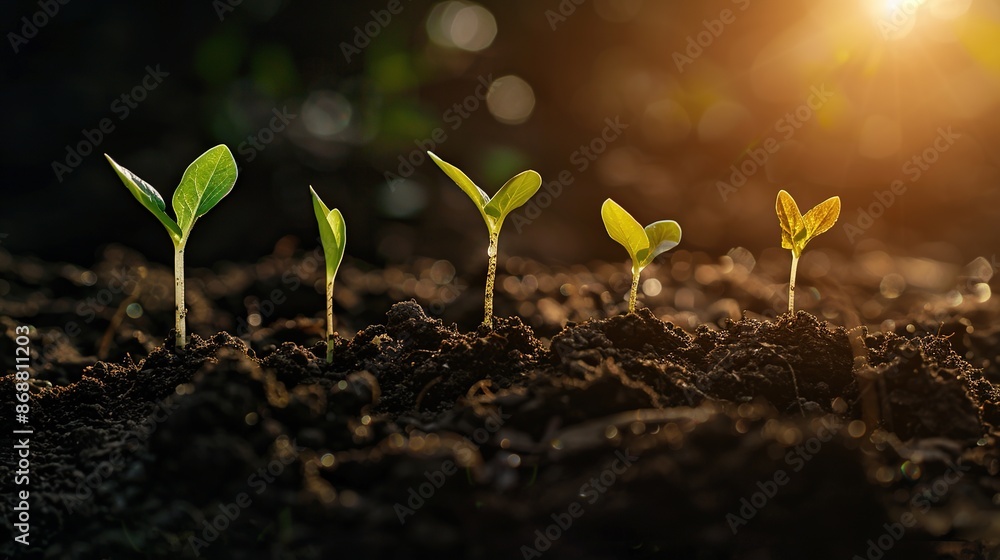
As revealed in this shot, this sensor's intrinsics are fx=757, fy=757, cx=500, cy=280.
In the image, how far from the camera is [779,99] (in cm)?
446

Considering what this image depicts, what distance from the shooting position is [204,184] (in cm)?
165

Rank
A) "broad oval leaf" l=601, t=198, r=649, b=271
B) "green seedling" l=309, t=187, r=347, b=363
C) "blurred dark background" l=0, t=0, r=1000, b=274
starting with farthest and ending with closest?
1. "blurred dark background" l=0, t=0, r=1000, b=274
2. "broad oval leaf" l=601, t=198, r=649, b=271
3. "green seedling" l=309, t=187, r=347, b=363

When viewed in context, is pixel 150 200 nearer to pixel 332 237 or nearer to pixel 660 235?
pixel 332 237

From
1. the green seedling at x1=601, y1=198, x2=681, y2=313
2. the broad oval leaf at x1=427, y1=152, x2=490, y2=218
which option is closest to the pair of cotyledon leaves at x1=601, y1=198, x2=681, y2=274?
the green seedling at x1=601, y1=198, x2=681, y2=313

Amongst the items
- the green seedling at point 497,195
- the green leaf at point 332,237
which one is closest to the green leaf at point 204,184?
the green leaf at point 332,237

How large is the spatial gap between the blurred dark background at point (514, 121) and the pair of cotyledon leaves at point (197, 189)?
1.94m

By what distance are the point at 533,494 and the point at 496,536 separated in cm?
9

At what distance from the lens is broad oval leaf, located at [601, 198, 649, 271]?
5.50 feet

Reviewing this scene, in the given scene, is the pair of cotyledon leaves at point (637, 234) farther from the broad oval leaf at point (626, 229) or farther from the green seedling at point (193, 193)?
the green seedling at point (193, 193)

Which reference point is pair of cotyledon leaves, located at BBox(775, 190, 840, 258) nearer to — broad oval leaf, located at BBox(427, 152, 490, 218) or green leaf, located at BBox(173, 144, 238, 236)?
broad oval leaf, located at BBox(427, 152, 490, 218)

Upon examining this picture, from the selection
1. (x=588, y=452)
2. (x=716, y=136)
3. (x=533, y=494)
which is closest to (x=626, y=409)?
(x=588, y=452)

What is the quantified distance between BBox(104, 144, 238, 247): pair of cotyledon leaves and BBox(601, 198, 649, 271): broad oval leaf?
0.82 m

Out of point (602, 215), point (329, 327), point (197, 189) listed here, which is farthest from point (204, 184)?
point (602, 215)

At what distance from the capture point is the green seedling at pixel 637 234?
5.52 feet
